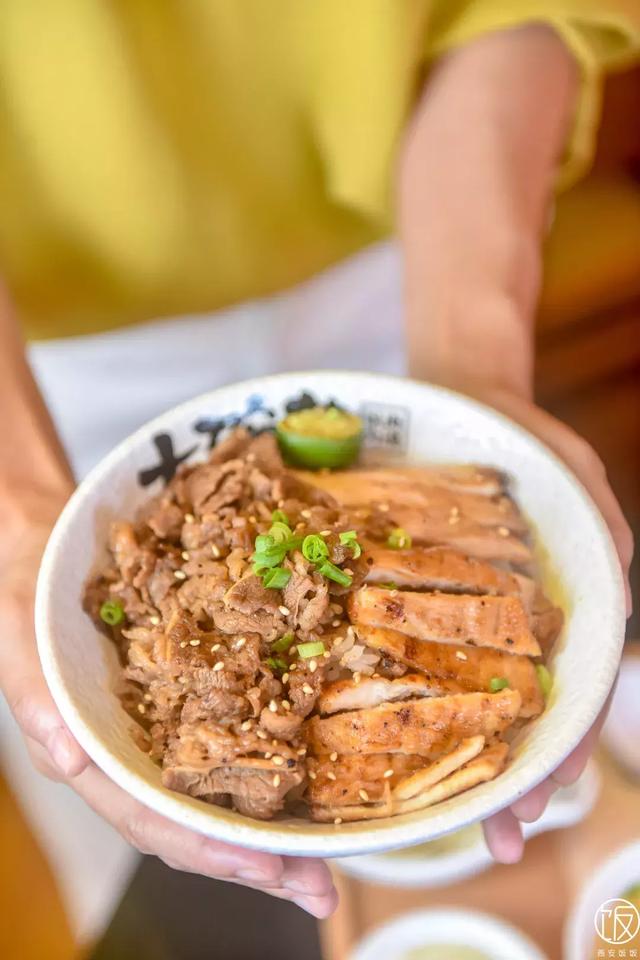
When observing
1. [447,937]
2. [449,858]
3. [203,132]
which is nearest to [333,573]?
[449,858]

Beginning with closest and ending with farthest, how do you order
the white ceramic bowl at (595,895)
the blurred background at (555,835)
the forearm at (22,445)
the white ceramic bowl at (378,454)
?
the white ceramic bowl at (378,454), the forearm at (22,445), the white ceramic bowl at (595,895), the blurred background at (555,835)

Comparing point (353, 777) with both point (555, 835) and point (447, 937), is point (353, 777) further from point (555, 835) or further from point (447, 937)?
point (555, 835)

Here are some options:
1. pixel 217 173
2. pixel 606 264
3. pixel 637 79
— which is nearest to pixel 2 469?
pixel 217 173

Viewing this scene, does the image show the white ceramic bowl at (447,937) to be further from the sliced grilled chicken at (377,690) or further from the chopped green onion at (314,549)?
the chopped green onion at (314,549)

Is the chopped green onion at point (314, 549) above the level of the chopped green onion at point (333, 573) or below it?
above

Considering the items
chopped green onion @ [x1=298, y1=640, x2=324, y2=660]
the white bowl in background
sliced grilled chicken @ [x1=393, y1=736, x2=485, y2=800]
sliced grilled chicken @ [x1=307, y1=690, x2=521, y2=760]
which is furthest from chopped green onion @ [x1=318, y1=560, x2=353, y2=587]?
the white bowl in background

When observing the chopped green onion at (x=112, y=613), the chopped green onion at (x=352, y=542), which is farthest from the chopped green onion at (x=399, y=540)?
the chopped green onion at (x=112, y=613)
